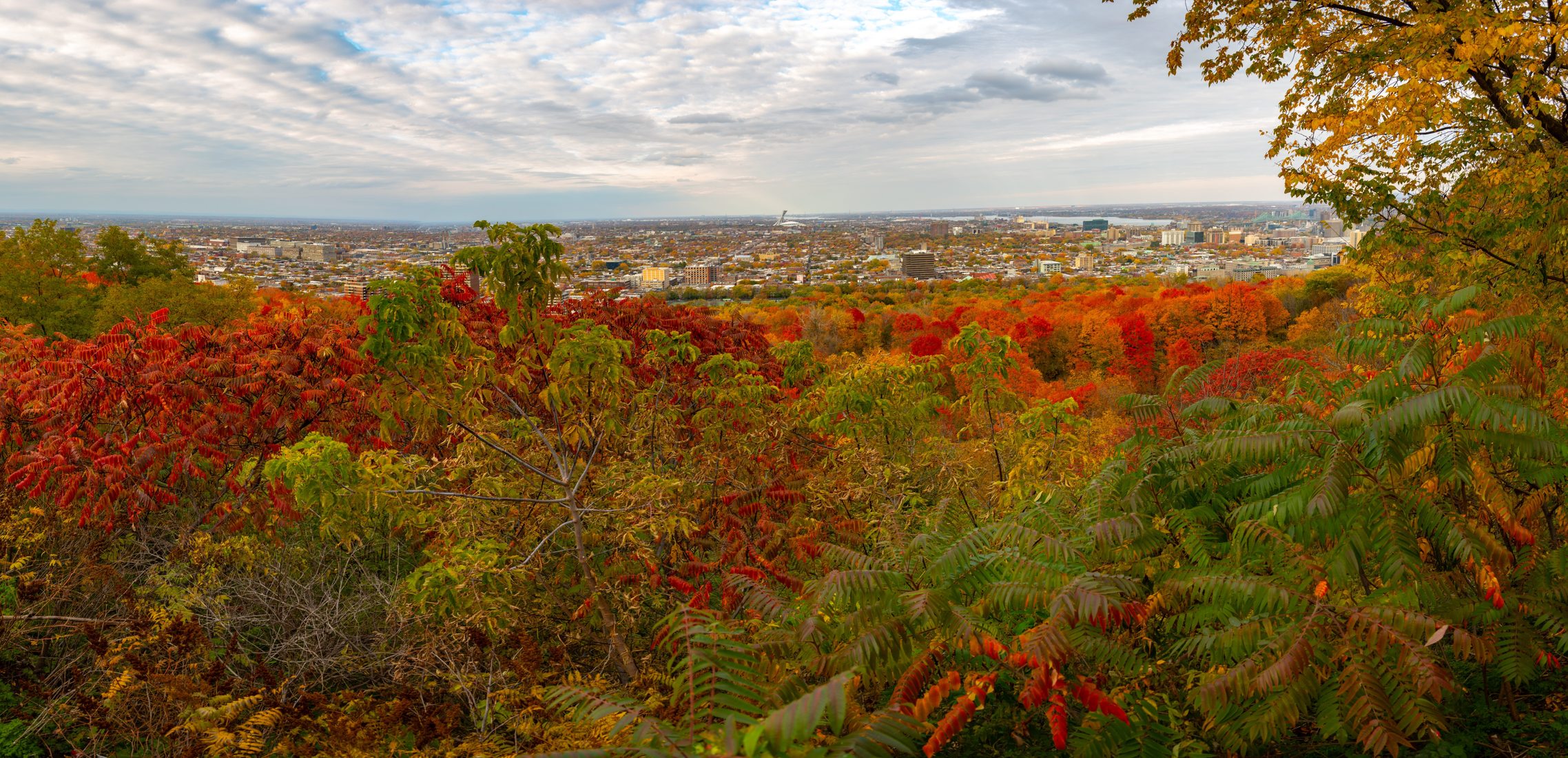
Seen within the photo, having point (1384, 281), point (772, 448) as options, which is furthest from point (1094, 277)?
point (772, 448)

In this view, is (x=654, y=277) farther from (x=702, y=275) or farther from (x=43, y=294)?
(x=43, y=294)

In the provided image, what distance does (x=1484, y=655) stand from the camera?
2986 millimetres

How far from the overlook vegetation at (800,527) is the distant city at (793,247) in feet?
4.23

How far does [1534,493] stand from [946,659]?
2.77 metres

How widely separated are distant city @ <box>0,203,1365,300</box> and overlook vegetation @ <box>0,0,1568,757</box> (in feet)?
4.23

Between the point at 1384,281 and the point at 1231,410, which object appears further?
the point at 1384,281

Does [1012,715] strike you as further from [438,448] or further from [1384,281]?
[1384,281]

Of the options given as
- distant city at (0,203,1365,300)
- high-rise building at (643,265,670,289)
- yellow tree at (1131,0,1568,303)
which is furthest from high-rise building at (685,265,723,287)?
yellow tree at (1131,0,1568,303)

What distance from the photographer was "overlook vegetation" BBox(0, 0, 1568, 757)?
10.4 ft

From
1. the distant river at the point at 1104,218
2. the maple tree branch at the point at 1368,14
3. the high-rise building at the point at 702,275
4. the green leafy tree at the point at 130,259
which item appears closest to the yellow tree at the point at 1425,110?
the maple tree branch at the point at 1368,14

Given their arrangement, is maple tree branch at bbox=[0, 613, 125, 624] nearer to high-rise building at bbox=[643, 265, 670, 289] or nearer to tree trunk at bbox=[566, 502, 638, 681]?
tree trunk at bbox=[566, 502, 638, 681]

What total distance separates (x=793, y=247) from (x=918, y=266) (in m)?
24.0

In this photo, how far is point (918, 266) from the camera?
8056cm

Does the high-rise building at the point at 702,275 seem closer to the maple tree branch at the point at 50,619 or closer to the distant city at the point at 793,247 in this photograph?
the distant city at the point at 793,247
